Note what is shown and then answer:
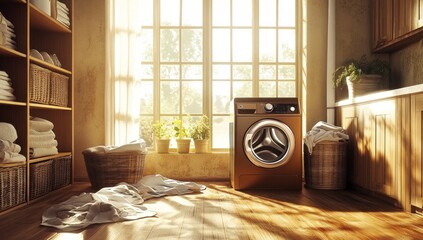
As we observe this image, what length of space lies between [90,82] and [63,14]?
0.81 m

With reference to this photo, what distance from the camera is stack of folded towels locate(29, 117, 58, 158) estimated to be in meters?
3.14

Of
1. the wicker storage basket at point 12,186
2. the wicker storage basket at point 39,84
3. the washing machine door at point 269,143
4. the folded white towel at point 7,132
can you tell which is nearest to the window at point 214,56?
the washing machine door at point 269,143

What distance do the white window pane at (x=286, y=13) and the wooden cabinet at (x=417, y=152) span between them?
2.14 m

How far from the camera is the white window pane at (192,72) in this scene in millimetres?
4508

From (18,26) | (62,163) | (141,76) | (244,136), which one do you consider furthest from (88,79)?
(244,136)

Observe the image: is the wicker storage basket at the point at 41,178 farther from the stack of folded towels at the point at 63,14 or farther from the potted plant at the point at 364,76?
the potted plant at the point at 364,76

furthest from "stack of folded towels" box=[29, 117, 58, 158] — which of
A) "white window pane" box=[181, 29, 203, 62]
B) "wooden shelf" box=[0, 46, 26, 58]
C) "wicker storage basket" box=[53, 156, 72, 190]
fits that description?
"white window pane" box=[181, 29, 203, 62]

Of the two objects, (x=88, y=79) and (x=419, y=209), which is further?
(x=88, y=79)

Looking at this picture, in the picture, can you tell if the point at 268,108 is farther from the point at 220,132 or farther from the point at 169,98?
the point at 169,98

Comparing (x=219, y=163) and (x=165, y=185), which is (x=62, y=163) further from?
(x=219, y=163)

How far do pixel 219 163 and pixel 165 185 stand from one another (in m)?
0.86

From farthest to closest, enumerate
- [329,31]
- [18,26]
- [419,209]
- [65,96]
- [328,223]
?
[329,31] → [65,96] → [18,26] → [419,209] → [328,223]

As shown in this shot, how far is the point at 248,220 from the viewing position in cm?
246

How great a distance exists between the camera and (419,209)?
104 inches
